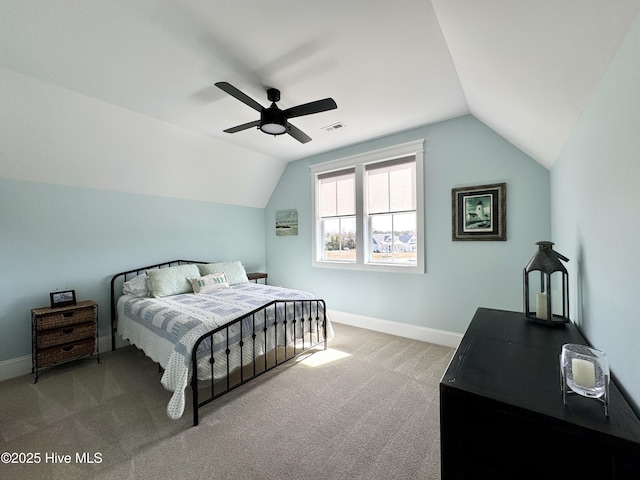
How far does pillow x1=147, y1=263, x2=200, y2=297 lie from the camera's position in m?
3.40

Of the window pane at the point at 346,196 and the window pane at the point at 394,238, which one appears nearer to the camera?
the window pane at the point at 394,238

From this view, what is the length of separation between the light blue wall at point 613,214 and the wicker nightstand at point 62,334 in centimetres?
433

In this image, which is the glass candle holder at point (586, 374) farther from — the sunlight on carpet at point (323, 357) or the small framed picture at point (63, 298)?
the small framed picture at point (63, 298)

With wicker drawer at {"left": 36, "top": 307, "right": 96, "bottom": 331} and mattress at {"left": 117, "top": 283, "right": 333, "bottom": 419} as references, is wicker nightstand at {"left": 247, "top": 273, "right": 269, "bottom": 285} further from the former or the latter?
wicker drawer at {"left": 36, "top": 307, "right": 96, "bottom": 331}

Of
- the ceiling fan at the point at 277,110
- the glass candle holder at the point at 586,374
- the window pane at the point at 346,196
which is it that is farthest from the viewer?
the window pane at the point at 346,196

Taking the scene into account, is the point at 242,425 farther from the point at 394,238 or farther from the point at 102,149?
the point at 102,149

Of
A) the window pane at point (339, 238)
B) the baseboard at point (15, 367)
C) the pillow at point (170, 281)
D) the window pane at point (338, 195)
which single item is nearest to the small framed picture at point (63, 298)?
the baseboard at point (15, 367)

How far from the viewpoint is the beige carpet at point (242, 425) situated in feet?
5.43

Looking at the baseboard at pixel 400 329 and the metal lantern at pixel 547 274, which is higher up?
the metal lantern at pixel 547 274

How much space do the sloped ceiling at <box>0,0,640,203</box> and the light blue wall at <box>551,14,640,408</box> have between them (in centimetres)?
14

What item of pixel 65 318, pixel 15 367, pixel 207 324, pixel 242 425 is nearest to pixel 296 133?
pixel 207 324

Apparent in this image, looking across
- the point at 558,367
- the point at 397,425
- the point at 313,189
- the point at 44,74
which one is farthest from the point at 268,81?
the point at 397,425

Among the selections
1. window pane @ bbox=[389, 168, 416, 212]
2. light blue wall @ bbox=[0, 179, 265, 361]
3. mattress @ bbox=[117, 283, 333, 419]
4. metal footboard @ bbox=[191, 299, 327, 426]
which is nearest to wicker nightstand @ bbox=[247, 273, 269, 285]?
light blue wall @ bbox=[0, 179, 265, 361]

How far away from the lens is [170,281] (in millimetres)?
3533
